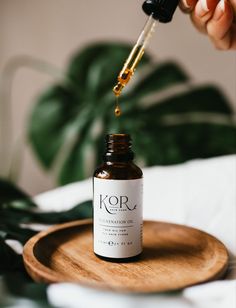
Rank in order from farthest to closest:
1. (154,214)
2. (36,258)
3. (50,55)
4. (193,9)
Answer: (50,55)
(154,214)
(193,9)
(36,258)

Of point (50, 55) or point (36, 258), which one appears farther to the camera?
point (50, 55)

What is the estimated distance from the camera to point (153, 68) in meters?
1.24

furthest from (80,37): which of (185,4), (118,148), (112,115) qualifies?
(118,148)

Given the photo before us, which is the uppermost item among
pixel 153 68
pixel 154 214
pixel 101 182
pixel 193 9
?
pixel 193 9

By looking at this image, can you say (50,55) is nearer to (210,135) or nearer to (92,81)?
(92,81)

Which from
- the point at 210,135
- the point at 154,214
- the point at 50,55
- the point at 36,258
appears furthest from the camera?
the point at 50,55

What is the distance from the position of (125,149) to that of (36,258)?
176mm

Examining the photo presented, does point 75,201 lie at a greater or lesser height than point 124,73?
lesser

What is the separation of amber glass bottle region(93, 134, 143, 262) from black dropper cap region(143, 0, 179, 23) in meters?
0.18

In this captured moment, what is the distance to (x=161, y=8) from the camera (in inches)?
24.0

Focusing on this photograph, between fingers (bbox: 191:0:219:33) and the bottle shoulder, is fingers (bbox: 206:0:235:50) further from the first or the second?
the bottle shoulder

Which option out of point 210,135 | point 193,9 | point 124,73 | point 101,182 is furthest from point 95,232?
point 210,135

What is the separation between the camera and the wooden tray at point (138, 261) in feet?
1.67

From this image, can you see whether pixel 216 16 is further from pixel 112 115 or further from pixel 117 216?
pixel 112 115
